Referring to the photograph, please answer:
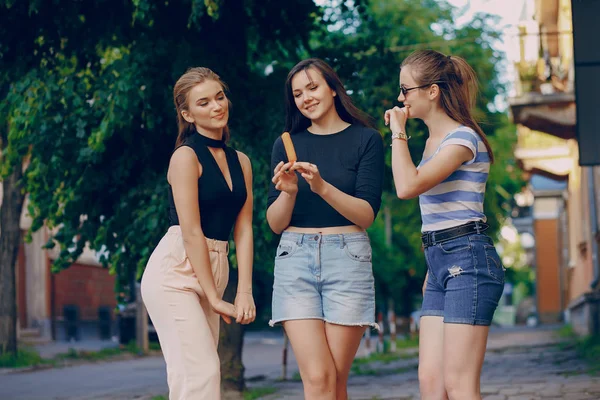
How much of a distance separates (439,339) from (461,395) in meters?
0.32

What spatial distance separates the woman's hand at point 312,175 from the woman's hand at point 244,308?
25.0 inches

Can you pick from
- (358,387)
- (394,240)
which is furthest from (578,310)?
(358,387)

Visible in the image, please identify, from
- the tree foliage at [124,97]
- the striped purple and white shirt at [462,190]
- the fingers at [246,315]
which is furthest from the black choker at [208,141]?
the tree foliage at [124,97]

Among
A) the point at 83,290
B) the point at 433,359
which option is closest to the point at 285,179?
the point at 433,359

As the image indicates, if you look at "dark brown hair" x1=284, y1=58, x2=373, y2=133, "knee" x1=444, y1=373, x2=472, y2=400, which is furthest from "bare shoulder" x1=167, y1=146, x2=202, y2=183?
"knee" x1=444, y1=373, x2=472, y2=400

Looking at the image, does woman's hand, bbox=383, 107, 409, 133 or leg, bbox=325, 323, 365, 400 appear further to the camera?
leg, bbox=325, 323, 365, 400

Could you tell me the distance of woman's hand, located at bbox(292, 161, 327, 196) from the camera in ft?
14.1

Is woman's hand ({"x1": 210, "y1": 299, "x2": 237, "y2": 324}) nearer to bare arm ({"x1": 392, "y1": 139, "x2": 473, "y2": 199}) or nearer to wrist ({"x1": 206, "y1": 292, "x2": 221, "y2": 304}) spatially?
wrist ({"x1": 206, "y1": 292, "x2": 221, "y2": 304})

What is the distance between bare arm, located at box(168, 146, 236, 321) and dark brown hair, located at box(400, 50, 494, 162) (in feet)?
3.60

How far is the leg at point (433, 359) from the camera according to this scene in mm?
4520

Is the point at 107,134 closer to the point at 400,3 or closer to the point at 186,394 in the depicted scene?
the point at 186,394

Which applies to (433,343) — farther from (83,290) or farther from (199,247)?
(83,290)

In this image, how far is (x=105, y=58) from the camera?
11.4 m

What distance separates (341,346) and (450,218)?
78 cm
